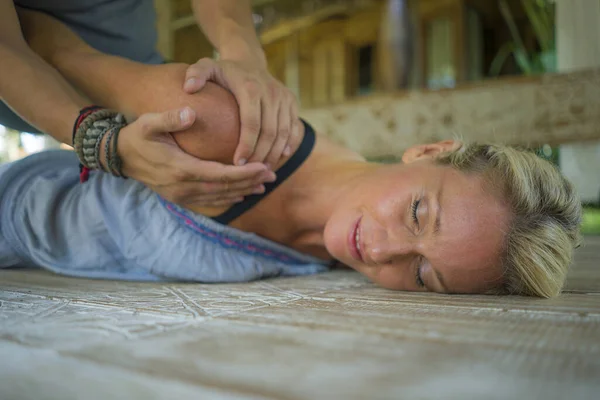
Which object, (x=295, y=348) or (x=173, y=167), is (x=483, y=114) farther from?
(x=295, y=348)

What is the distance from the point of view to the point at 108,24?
57.5 inches

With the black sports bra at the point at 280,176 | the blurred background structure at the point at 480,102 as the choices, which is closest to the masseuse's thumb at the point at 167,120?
the black sports bra at the point at 280,176

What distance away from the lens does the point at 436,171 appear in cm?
110

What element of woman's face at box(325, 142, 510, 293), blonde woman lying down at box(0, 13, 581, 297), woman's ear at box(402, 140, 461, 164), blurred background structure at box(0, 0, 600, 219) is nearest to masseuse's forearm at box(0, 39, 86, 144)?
blonde woman lying down at box(0, 13, 581, 297)

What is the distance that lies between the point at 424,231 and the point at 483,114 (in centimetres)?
190

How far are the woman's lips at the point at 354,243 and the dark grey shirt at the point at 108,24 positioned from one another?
36.5 inches

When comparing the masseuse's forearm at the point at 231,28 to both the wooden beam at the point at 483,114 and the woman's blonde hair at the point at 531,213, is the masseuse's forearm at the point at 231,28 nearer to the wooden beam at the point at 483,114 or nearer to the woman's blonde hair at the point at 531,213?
the woman's blonde hair at the point at 531,213

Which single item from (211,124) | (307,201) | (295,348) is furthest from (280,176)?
(295,348)

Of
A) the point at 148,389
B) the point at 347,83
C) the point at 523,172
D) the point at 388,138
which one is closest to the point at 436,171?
the point at 523,172

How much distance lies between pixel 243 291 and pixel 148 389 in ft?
1.85

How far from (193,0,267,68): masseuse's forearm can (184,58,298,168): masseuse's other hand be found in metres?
0.10

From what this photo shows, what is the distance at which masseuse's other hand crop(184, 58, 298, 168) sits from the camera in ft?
3.40

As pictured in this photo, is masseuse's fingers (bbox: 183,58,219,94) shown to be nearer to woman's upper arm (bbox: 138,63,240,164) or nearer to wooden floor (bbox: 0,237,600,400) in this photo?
woman's upper arm (bbox: 138,63,240,164)

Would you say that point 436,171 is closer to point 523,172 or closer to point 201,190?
point 523,172
